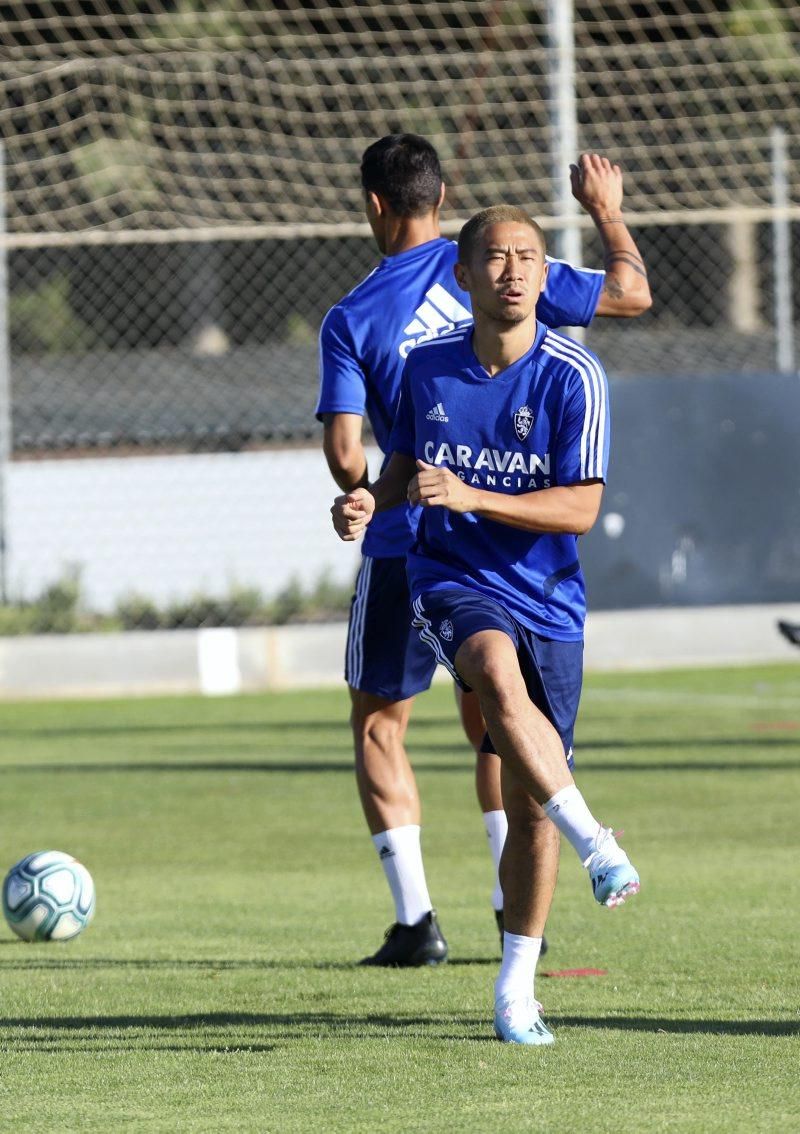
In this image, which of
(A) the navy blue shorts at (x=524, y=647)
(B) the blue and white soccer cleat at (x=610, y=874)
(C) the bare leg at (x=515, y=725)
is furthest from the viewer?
(A) the navy blue shorts at (x=524, y=647)

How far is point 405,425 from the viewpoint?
515 centimetres

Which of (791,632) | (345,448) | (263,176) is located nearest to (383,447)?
(345,448)

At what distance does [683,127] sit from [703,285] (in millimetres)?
11857

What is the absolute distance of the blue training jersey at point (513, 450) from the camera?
15.9 ft

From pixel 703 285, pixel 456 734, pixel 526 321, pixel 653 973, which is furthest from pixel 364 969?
pixel 703 285

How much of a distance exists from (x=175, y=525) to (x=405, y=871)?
12.4 metres

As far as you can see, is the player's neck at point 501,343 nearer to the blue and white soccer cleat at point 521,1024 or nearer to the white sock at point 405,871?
the blue and white soccer cleat at point 521,1024

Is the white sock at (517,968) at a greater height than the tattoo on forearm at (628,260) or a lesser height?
A: lesser

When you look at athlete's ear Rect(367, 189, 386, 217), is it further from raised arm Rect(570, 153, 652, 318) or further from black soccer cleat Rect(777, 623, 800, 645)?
black soccer cleat Rect(777, 623, 800, 645)

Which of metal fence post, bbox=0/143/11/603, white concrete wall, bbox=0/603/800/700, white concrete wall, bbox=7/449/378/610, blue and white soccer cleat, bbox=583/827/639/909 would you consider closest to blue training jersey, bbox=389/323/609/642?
blue and white soccer cleat, bbox=583/827/639/909

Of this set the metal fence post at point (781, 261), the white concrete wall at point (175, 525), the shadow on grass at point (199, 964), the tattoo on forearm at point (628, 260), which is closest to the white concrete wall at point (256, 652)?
the white concrete wall at point (175, 525)

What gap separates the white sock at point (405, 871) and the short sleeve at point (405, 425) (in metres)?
1.42

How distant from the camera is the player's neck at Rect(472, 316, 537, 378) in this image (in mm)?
4902

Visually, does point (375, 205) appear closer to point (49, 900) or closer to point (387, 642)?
point (387, 642)
